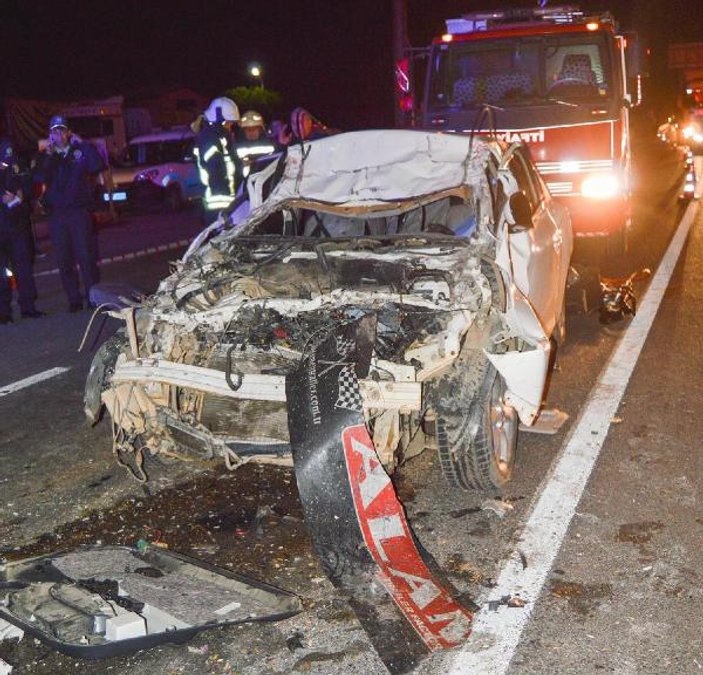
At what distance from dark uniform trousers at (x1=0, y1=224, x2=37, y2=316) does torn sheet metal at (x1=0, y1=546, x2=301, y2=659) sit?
5786 mm

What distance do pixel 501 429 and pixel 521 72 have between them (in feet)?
21.3

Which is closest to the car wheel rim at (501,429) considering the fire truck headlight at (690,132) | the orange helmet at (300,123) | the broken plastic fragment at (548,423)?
the broken plastic fragment at (548,423)

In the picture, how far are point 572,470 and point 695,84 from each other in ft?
69.6

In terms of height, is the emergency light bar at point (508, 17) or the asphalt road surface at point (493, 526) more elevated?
the emergency light bar at point (508, 17)

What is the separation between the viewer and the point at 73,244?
966cm

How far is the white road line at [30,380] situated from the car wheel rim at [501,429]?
3.93 meters

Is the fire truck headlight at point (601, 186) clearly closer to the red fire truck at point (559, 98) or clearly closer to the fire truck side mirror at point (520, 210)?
the red fire truck at point (559, 98)

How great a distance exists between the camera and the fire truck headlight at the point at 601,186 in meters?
9.90

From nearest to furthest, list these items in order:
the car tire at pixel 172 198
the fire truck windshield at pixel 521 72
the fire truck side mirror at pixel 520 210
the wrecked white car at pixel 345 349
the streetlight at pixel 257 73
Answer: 1. the wrecked white car at pixel 345 349
2. the fire truck side mirror at pixel 520 210
3. the fire truck windshield at pixel 521 72
4. the car tire at pixel 172 198
5. the streetlight at pixel 257 73

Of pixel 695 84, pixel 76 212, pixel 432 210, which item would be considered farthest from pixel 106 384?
pixel 695 84

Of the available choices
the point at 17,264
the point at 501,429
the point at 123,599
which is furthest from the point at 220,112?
the point at 123,599

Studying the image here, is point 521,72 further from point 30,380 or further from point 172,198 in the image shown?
point 172,198

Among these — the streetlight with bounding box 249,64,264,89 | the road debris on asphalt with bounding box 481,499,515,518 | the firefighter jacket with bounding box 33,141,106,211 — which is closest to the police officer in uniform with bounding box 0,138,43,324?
the firefighter jacket with bounding box 33,141,106,211

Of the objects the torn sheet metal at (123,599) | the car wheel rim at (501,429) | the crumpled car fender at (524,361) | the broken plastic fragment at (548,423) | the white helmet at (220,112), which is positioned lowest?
the broken plastic fragment at (548,423)
